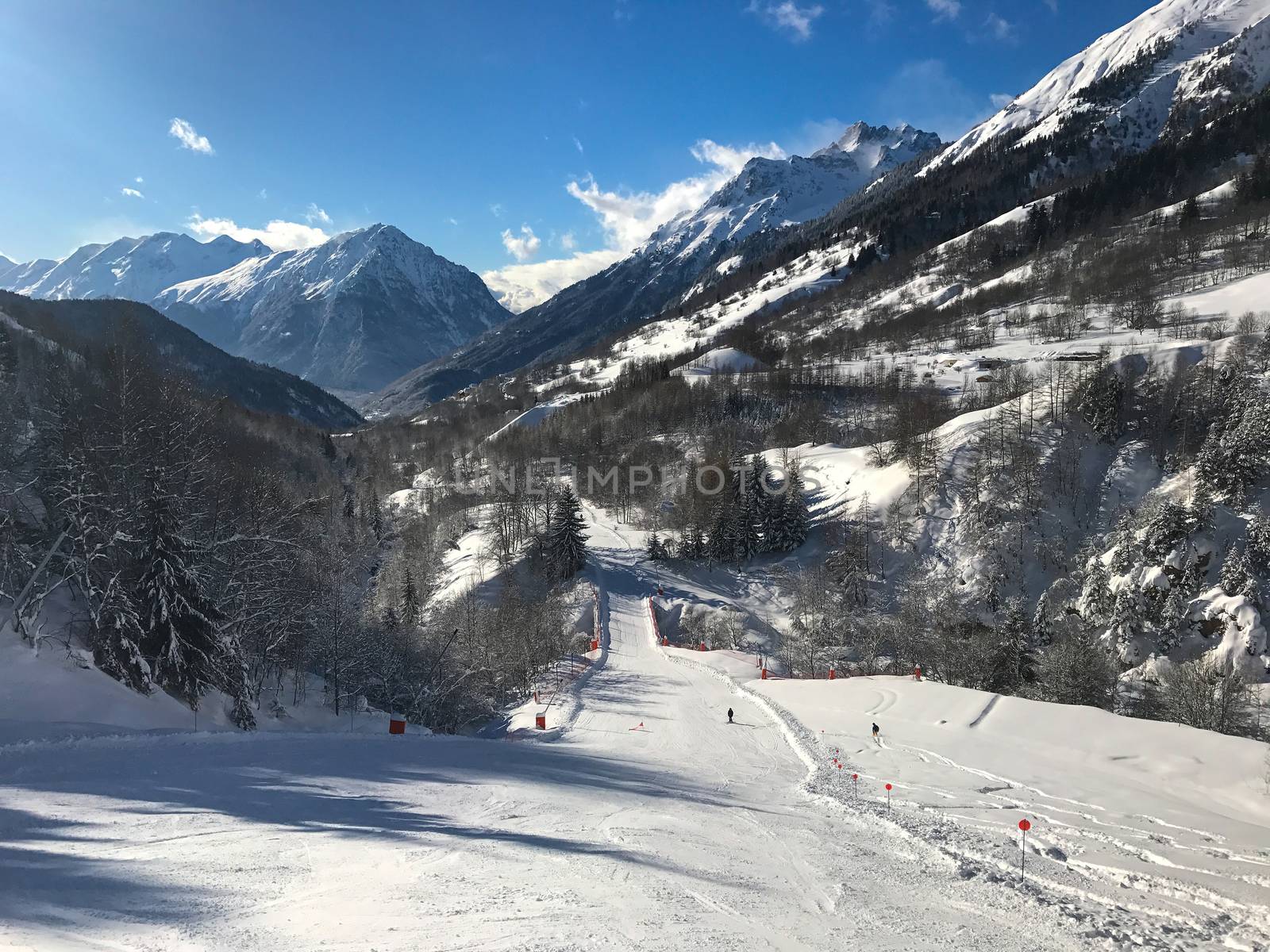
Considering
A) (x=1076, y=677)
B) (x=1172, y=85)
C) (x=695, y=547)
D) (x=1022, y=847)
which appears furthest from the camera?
(x=1172, y=85)

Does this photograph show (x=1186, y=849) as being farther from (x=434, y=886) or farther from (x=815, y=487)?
(x=815, y=487)

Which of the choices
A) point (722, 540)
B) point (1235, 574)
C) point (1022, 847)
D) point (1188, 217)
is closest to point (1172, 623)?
point (1235, 574)

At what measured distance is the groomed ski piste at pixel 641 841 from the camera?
7465mm

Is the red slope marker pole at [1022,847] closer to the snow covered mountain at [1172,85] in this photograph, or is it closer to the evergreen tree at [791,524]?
the evergreen tree at [791,524]

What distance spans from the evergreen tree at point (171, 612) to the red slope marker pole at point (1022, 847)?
2330 cm

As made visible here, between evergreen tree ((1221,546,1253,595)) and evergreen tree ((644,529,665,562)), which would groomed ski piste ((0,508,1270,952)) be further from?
evergreen tree ((644,529,665,562))

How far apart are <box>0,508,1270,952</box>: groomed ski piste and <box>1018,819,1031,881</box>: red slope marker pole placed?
0.44ft

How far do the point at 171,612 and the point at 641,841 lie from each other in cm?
1824

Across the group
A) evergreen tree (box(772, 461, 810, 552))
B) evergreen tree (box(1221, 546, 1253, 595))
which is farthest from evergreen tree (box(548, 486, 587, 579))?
evergreen tree (box(1221, 546, 1253, 595))

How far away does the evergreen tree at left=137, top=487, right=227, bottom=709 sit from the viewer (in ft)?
67.4

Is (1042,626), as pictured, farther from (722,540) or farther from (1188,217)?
(1188,217)

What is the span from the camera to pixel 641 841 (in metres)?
11.4

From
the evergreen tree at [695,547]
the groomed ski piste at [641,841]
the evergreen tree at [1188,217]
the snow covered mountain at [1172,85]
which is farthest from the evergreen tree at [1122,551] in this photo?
the snow covered mountain at [1172,85]

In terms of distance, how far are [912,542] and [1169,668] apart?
68.4 ft
